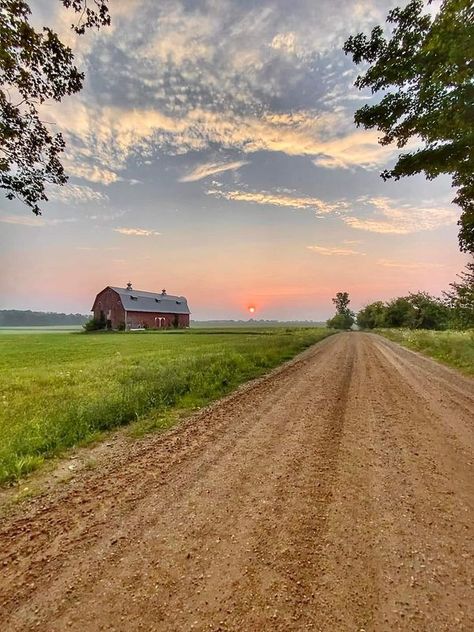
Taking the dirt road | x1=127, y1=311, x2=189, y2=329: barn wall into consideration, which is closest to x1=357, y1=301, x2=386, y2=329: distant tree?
x1=127, y1=311, x2=189, y2=329: barn wall

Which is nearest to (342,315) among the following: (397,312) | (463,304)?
(397,312)

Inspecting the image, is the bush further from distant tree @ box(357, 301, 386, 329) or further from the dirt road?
distant tree @ box(357, 301, 386, 329)

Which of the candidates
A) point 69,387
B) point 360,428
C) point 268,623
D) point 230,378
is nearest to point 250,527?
point 268,623

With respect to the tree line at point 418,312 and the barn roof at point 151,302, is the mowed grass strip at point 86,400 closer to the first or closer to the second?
the tree line at point 418,312

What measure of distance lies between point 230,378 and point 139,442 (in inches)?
230

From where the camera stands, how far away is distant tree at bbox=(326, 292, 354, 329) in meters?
129

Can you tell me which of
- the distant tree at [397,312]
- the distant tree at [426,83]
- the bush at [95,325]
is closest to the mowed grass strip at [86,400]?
the distant tree at [426,83]

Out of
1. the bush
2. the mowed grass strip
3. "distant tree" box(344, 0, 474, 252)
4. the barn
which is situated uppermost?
"distant tree" box(344, 0, 474, 252)

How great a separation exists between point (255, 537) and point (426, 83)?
12407 millimetres

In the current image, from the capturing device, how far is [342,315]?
131 metres

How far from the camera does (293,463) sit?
482cm

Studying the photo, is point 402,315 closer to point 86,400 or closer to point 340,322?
point 340,322

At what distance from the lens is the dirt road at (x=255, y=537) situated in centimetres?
229

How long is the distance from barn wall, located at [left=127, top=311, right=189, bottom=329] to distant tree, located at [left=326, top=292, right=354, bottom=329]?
2755 inches
